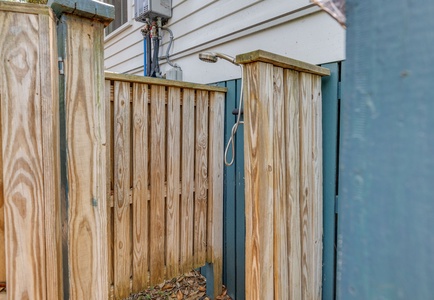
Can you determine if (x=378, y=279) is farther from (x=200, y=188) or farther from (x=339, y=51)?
(x=200, y=188)

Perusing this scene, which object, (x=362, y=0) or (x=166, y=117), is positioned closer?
(x=362, y=0)

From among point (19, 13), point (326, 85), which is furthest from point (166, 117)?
point (19, 13)

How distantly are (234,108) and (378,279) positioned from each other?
1987 mm

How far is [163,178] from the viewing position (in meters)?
2.06

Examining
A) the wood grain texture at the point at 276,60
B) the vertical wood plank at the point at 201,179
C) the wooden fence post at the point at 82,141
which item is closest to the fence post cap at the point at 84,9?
the wooden fence post at the point at 82,141

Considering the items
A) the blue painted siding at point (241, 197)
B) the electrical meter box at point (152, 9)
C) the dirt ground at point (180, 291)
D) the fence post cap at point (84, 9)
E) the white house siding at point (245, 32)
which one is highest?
the electrical meter box at point (152, 9)

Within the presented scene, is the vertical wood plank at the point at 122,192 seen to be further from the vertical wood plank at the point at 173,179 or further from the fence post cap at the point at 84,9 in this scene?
the fence post cap at the point at 84,9

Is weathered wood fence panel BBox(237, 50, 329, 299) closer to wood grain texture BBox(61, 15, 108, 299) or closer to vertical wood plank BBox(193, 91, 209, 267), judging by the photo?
wood grain texture BBox(61, 15, 108, 299)

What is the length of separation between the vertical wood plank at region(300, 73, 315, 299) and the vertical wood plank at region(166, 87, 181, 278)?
3.11ft

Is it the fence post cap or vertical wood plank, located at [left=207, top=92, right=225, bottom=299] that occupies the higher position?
the fence post cap

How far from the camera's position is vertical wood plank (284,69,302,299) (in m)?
1.50

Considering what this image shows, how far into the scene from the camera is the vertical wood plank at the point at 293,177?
1505mm

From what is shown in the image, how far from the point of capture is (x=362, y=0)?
432 millimetres

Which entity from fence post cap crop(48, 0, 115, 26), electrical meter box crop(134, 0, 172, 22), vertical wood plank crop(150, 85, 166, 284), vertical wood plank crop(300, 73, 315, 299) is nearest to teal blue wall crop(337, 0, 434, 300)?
fence post cap crop(48, 0, 115, 26)
